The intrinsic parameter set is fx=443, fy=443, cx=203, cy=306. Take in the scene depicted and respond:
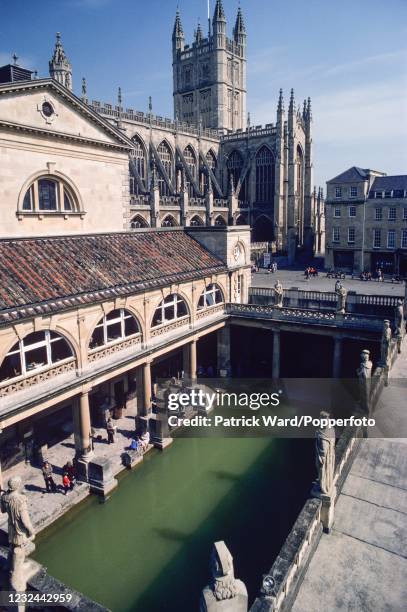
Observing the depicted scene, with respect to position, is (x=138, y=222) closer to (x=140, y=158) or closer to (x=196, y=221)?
(x=196, y=221)

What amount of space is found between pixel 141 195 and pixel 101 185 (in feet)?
87.4

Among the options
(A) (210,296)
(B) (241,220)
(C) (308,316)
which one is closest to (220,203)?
(B) (241,220)

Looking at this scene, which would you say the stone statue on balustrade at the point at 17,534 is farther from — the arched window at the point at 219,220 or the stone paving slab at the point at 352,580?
the arched window at the point at 219,220

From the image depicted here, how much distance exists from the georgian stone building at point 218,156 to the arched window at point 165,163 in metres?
0.15

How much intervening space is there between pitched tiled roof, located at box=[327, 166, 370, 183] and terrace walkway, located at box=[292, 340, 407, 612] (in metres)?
45.0

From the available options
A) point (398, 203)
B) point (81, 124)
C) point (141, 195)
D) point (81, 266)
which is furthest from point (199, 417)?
point (398, 203)

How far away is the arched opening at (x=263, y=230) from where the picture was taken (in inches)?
2867

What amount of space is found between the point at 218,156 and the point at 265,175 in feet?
31.3

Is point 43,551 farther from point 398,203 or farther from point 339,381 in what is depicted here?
point 398,203

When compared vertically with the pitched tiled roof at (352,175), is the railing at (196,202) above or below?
below

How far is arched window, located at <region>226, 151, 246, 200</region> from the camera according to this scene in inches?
2958

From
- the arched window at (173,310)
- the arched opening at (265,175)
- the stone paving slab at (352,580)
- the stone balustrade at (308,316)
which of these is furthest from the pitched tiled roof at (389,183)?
the stone paving slab at (352,580)

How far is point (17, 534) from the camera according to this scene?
→ 37.1 ft

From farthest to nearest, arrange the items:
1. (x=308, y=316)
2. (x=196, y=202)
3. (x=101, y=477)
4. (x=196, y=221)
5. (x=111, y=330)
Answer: (x=196, y=202) → (x=196, y=221) → (x=308, y=316) → (x=111, y=330) → (x=101, y=477)
